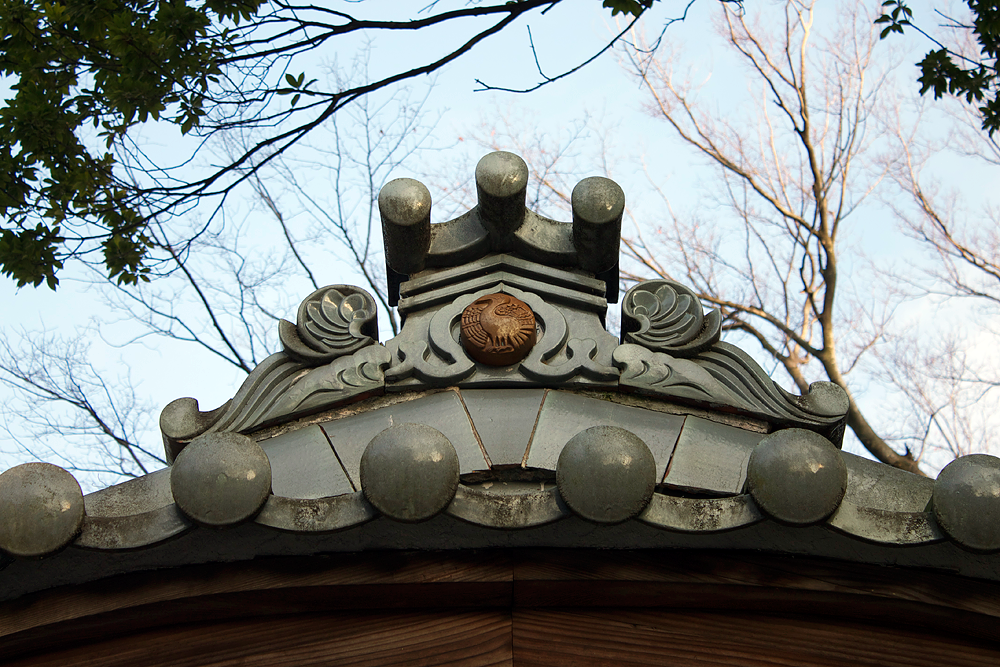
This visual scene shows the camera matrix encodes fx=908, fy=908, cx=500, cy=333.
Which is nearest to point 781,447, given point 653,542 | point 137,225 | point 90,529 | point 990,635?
point 653,542

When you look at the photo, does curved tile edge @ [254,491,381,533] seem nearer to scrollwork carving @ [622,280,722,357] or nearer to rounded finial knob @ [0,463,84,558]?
rounded finial knob @ [0,463,84,558]

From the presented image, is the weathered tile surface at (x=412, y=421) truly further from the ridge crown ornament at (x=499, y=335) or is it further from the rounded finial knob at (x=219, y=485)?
the rounded finial knob at (x=219, y=485)

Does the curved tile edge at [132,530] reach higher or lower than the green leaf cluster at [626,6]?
lower

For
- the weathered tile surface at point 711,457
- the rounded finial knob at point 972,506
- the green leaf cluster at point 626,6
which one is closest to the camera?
the rounded finial knob at point 972,506

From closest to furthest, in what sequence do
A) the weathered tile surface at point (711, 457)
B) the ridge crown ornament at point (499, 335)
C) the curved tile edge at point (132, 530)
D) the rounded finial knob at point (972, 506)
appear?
1. the rounded finial knob at point (972, 506)
2. the curved tile edge at point (132, 530)
3. the weathered tile surface at point (711, 457)
4. the ridge crown ornament at point (499, 335)

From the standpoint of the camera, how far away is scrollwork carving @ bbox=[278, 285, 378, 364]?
3.08 metres

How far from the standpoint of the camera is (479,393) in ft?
9.52

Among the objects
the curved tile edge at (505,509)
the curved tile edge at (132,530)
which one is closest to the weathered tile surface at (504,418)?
the curved tile edge at (505,509)

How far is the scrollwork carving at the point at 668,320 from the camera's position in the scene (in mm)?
3021

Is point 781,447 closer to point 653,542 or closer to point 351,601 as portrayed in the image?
point 653,542

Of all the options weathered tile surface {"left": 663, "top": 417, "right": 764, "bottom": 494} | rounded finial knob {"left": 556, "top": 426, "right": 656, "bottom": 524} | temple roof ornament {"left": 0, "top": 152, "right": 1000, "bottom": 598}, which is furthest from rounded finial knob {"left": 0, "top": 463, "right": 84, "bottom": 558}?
weathered tile surface {"left": 663, "top": 417, "right": 764, "bottom": 494}

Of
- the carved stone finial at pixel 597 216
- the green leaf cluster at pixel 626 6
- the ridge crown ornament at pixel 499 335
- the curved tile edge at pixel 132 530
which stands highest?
the green leaf cluster at pixel 626 6

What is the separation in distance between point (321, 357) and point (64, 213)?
456 cm

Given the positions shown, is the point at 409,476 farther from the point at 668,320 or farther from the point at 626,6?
the point at 626,6
